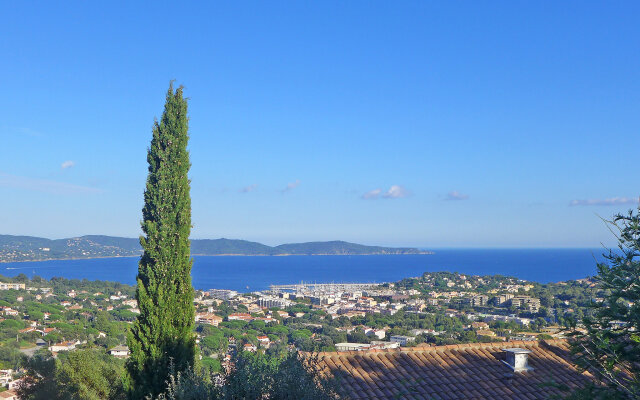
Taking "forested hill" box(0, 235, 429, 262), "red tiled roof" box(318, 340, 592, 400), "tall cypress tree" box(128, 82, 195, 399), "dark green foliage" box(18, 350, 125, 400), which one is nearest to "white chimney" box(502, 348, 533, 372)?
"red tiled roof" box(318, 340, 592, 400)

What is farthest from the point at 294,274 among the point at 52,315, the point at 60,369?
the point at 60,369

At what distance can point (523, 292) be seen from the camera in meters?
49.6

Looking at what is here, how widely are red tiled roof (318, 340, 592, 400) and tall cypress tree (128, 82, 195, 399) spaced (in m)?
2.24

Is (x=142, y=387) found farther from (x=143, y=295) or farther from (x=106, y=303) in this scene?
(x=106, y=303)

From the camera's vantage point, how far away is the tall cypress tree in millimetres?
7293

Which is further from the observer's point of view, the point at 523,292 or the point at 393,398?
the point at 523,292

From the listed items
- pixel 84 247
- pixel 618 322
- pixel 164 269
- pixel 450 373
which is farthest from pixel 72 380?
pixel 84 247

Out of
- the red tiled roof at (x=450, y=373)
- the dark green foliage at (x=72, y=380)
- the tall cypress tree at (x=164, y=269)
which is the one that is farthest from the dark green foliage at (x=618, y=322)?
the dark green foliage at (x=72, y=380)

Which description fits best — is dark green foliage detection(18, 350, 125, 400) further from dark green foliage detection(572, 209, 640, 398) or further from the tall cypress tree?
dark green foliage detection(572, 209, 640, 398)

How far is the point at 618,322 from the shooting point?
4113 mm

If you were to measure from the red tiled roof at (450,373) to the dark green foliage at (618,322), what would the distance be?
7.77 ft

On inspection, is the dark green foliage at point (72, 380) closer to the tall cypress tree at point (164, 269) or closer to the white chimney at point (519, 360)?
the tall cypress tree at point (164, 269)

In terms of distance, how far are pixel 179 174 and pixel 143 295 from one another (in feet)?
6.25

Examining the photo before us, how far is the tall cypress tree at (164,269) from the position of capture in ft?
23.9
